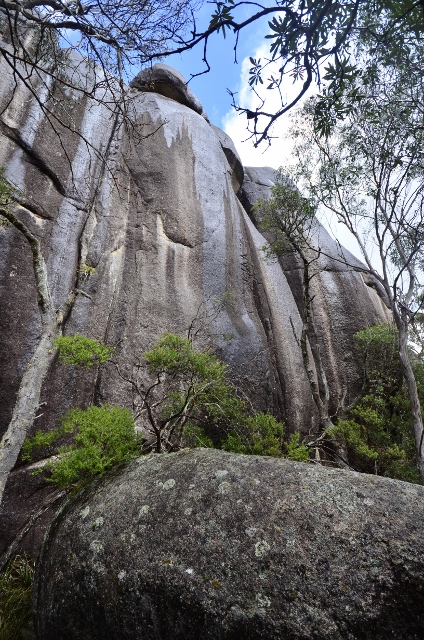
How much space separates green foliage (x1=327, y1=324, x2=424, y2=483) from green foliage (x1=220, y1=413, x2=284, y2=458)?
1868mm

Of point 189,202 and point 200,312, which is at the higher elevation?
point 189,202

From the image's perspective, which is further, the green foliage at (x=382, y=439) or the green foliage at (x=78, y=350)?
the green foliage at (x=382, y=439)

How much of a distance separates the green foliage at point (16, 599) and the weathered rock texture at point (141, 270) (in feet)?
2.01

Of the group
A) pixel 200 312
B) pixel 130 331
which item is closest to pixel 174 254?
pixel 200 312

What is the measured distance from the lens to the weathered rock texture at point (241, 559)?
2693mm

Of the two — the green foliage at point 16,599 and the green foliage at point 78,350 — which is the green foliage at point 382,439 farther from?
the green foliage at point 16,599

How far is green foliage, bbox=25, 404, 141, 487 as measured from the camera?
4516mm

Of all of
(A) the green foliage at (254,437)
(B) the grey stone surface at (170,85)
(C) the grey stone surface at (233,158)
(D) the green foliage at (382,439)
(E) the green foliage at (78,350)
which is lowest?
(D) the green foliage at (382,439)

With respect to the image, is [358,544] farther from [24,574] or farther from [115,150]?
[115,150]

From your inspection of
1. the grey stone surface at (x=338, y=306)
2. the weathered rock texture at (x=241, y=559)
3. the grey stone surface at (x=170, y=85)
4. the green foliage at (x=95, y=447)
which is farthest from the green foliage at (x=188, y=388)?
the grey stone surface at (x=170, y=85)

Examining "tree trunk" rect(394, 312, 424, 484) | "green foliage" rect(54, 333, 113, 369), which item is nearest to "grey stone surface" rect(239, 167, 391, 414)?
"tree trunk" rect(394, 312, 424, 484)

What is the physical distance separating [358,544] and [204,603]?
1.14 metres

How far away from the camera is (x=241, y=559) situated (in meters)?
3.01

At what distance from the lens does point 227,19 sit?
7.75 feet
